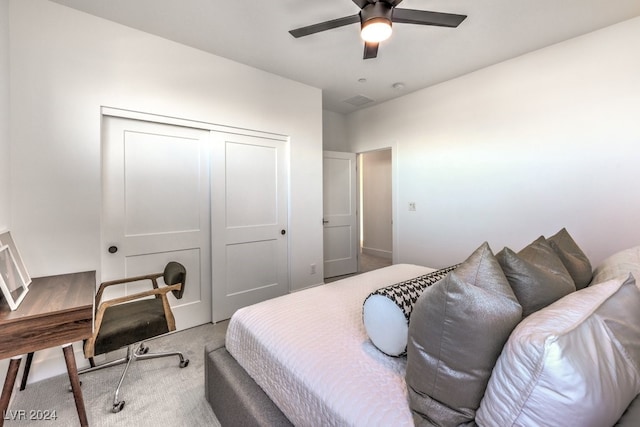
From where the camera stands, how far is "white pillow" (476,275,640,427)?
1.94ft

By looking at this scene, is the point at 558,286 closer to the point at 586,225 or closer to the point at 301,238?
the point at 586,225

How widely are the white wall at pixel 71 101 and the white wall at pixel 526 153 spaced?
2701 millimetres

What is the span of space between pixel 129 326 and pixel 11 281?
63 centimetres

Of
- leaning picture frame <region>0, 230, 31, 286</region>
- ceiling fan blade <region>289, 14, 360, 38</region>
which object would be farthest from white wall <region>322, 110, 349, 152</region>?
leaning picture frame <region>0, 230, 31, 286</region>

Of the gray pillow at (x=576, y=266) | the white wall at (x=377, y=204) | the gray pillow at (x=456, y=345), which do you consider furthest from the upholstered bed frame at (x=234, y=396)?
the white wall at (x=377, y=204)

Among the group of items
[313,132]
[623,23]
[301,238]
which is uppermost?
[623,23]

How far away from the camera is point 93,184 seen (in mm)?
2062

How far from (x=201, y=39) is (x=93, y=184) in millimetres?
1551

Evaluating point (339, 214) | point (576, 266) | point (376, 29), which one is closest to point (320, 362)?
point (576, 266)

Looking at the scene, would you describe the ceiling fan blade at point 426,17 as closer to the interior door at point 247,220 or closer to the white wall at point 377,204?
the interior door at point 247,220

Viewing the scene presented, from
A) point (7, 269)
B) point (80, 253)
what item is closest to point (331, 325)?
point (7, 269)

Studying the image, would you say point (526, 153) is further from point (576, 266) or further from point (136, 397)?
point (136, 397)

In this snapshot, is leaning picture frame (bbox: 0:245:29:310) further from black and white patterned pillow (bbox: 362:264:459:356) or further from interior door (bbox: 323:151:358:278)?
interior door (bbox: 323:151:358:278)

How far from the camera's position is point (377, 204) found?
5.86 meters
